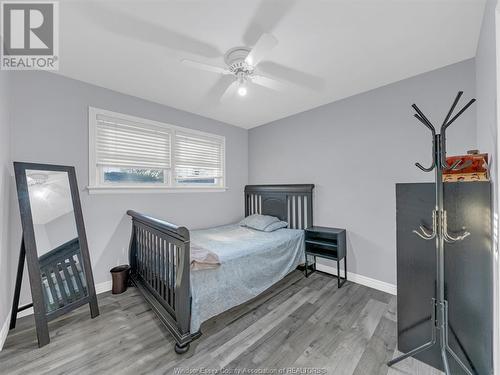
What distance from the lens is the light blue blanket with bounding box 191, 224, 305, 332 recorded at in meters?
1.81

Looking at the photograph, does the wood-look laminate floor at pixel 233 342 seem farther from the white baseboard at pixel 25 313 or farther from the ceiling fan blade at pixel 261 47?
the ceiling fan blade at pixel 261 47

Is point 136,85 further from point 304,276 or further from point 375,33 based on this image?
point 304,276

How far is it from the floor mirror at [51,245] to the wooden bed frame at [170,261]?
527 millimetres

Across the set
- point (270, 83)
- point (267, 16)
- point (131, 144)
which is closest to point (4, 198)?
point (131, 144)

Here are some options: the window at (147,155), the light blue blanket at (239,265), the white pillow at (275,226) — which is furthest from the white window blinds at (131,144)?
the white pillow at (275,226)

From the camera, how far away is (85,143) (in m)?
2.51

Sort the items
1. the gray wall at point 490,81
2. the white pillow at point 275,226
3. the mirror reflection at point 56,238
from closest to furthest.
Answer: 1. the gray wall at point 490,81
2. the mirror reflection at point 56,238
3. the white pillow at point 275,226

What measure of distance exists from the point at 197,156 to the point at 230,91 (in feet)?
4.36

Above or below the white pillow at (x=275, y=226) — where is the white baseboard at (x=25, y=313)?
below

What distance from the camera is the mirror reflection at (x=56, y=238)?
1977 millimetres

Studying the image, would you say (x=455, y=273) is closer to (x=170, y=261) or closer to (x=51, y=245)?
(x=170, y=261)

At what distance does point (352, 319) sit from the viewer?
2.06 meters

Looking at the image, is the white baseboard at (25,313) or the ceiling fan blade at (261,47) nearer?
the ceiling fan blade at (261,47)

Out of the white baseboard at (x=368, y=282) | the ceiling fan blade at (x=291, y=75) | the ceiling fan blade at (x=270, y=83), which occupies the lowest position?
the white baseboard at (x=368, y=282)
